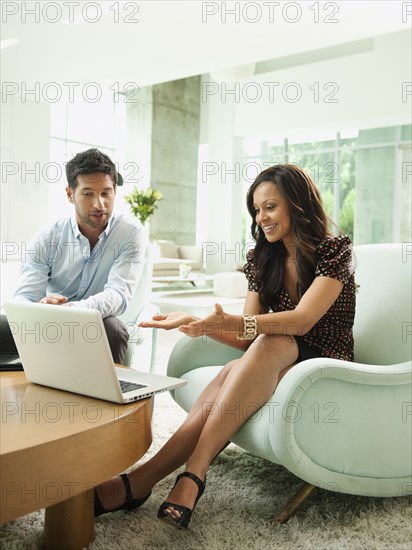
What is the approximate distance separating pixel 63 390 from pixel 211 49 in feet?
20.2

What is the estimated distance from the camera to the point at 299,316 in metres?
1.68

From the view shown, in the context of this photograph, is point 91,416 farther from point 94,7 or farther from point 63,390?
point 94,7

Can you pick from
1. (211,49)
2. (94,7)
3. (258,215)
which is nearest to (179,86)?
(211,49)

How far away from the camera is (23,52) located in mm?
7438

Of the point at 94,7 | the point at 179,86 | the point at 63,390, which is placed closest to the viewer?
the point at 63,390

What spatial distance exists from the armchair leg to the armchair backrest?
0.57 meters

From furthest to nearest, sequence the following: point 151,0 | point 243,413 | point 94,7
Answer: point 94,7, point 151,0, point 243,413

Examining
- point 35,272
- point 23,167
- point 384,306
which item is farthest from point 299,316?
point 23,167

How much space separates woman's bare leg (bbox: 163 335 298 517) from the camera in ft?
5.09

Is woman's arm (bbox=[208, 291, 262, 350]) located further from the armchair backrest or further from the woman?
the armchair backrest

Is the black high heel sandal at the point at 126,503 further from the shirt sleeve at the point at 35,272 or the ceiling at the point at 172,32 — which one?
the ceiling at the point at 172,32

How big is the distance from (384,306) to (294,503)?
0.78 metres

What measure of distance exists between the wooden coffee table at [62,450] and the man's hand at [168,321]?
0.65ft

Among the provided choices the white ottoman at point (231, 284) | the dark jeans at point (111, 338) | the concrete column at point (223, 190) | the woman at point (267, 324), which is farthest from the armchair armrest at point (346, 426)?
the concrete column at point (223, 190)
